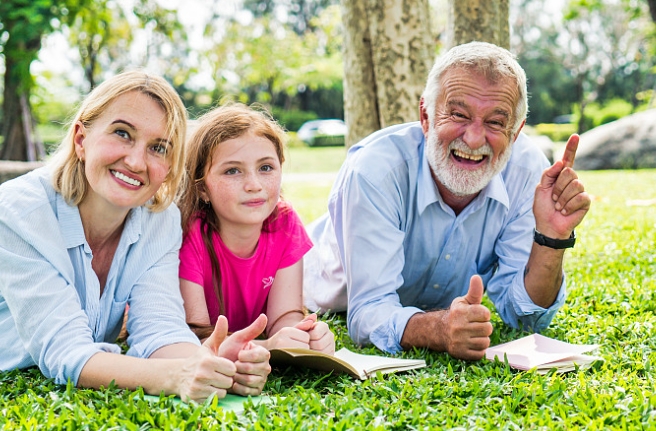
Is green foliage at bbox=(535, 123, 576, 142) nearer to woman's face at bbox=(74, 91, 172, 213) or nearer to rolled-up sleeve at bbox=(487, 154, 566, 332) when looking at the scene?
rolled-up sleeve at bbox=(487, 154, 566, 332)

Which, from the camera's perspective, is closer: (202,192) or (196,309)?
(196,309)

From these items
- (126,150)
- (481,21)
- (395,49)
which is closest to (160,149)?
(126,150)

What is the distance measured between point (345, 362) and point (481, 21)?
339 cm

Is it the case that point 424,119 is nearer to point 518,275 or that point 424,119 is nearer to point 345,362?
point 518,275

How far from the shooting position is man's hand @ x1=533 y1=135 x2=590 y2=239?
3.23 m

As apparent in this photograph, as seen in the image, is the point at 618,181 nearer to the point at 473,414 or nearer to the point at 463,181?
the point at 463,181

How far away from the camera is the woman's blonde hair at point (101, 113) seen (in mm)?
2855

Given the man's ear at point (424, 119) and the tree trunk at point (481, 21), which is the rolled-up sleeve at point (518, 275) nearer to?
the man's ear at point (424, 119)

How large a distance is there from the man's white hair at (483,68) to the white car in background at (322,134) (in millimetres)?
23790

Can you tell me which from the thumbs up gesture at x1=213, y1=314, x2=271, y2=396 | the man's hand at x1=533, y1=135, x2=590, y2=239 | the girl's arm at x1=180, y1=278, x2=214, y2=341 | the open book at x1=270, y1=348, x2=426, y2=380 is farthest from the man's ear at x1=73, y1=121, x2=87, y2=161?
the man's hand at x1=533, y1=135, x2=590, y2=239

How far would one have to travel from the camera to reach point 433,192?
3531mm

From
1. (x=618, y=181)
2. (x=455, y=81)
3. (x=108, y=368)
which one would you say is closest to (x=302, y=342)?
(x=108, y=368)

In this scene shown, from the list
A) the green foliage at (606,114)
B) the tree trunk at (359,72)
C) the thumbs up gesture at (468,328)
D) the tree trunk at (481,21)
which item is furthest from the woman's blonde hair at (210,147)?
the green foliage at (606,114)

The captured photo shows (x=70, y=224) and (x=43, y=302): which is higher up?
(x=70, y=224)
